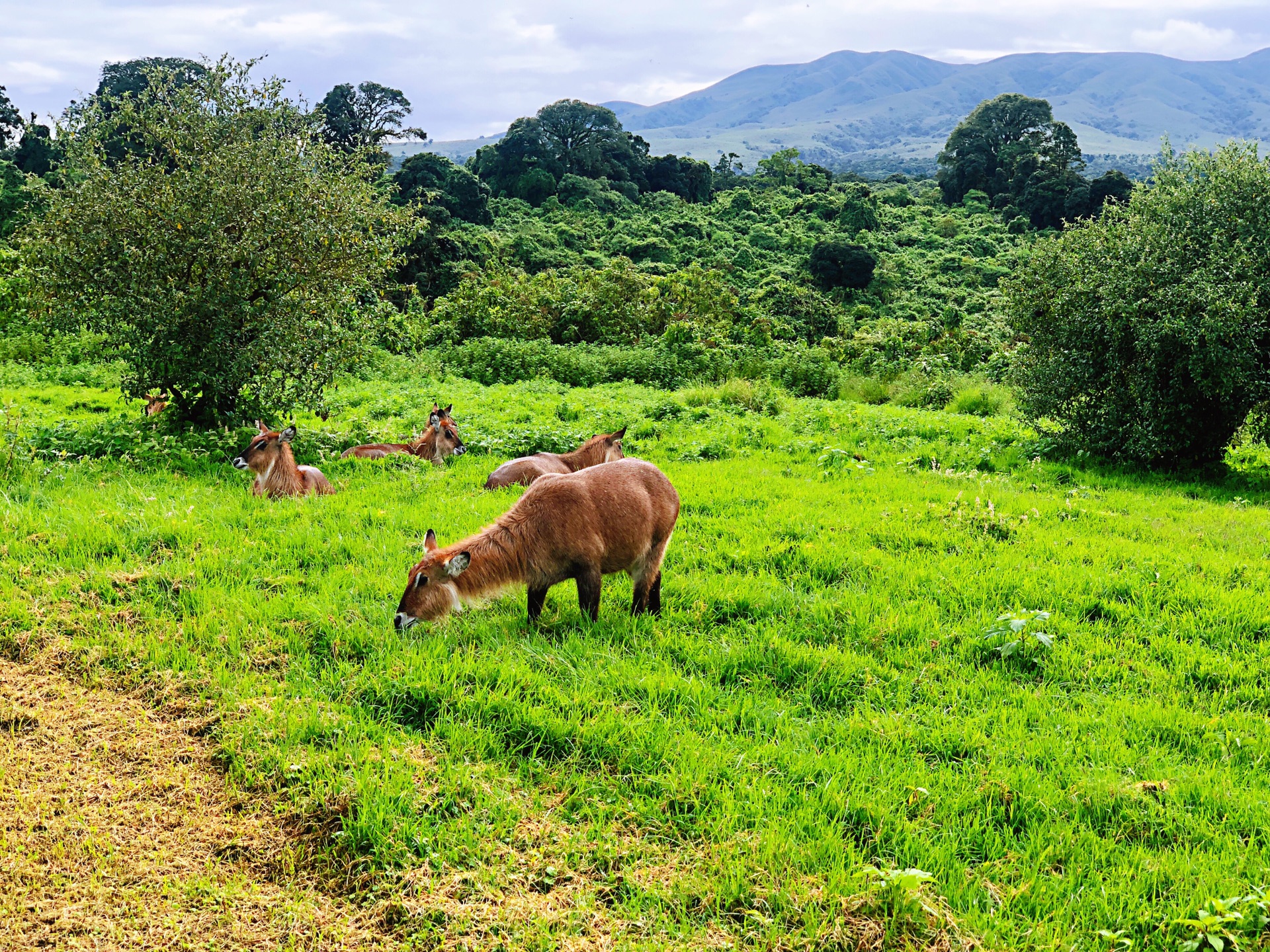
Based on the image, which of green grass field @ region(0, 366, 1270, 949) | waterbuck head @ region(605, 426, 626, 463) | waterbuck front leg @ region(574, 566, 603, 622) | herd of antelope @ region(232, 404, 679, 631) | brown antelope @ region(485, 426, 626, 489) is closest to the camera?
green grass field @ region(0, 366, 1270, 949)

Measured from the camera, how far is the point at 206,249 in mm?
11883

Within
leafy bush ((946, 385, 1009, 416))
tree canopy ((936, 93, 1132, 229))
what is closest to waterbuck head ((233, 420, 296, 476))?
leafy bush ((946, 385, 1009, 416))

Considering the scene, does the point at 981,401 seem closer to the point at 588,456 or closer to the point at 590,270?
the point at 588,456

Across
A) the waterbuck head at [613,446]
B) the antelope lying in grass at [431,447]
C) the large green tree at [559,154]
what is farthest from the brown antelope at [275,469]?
the large green tree at [559,154]

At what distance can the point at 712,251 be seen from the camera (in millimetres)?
60094

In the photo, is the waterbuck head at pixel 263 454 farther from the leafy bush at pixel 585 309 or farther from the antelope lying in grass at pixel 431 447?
the leafy bush at pixel 585 309

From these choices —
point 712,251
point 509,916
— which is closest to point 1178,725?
point 509,916

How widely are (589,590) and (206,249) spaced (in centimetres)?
929

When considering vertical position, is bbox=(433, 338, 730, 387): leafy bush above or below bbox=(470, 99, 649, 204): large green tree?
below

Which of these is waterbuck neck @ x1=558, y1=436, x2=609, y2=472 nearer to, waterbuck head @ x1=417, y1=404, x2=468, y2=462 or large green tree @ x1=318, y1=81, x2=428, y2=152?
waterbuck head @ x1=417, y1=404, x2=468, y2=462

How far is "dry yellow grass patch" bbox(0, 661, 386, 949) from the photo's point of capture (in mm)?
3551

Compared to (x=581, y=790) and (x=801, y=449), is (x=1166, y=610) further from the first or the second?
(x=801, y=449)

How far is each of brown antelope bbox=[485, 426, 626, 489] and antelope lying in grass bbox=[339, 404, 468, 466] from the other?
170 cm

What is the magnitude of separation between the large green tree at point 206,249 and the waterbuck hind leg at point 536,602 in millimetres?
7595
